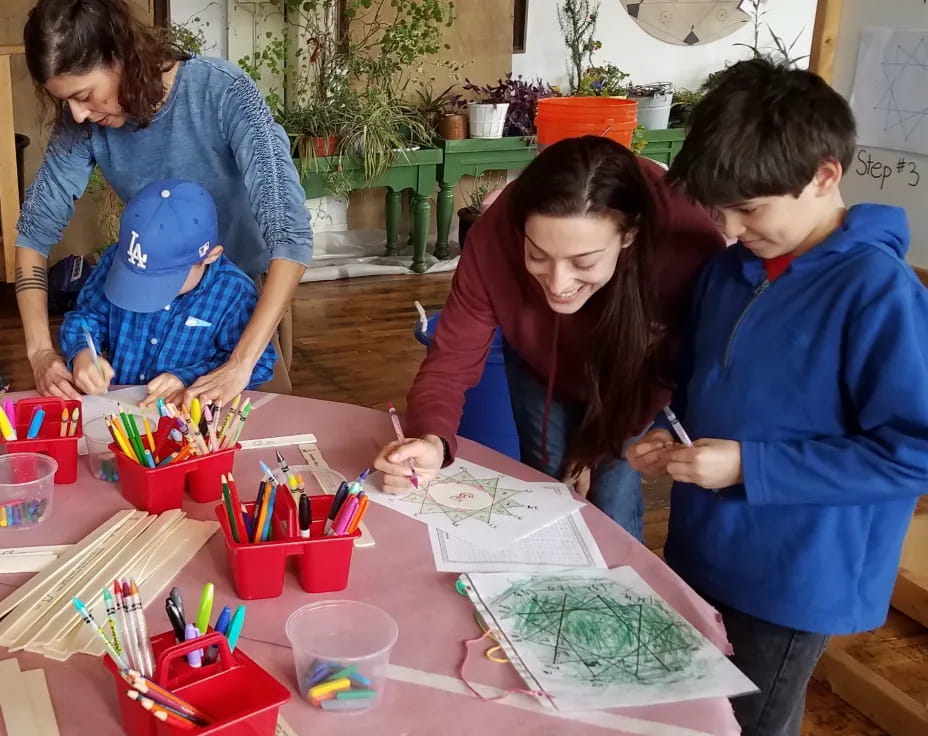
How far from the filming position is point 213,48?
14.1 ft

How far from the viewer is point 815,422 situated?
1145 mm

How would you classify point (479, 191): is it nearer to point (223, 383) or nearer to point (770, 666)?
point (223, 383)

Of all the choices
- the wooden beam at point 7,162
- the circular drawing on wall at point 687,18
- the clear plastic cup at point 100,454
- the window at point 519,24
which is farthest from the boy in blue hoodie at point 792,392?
the circular drawing on wall at point 687,18

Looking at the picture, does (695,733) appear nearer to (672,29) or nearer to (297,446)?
(297,446)

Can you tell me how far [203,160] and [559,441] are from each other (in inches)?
34.8

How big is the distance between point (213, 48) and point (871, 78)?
3.19m

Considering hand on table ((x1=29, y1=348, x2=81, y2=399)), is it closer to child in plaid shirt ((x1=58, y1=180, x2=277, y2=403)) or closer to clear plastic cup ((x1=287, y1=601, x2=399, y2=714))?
child in plaid shirt ((x1=58, y1=180, x2=277, y2=403))

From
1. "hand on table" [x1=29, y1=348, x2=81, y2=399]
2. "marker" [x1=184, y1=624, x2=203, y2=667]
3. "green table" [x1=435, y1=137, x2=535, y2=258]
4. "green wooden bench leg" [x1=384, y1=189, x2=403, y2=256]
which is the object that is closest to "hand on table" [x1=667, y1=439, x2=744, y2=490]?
"marker" [x1=184, y1=624, x2=203, y2=667]

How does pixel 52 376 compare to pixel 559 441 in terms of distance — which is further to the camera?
pixel 559 441

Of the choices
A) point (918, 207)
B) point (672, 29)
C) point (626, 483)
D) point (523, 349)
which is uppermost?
point (672, 29)

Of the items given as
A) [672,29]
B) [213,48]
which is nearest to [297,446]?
[213,48]

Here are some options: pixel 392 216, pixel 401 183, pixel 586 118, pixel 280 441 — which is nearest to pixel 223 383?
pixel 280 441

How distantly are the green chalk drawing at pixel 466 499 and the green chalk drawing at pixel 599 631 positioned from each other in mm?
168

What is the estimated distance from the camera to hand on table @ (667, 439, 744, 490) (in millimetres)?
1121
